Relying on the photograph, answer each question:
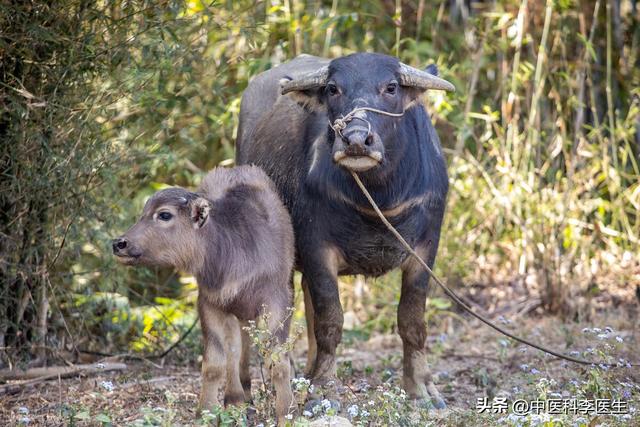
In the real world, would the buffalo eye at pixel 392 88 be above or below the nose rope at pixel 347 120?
above

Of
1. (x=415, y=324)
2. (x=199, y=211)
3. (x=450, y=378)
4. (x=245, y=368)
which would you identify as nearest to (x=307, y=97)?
(x=199, y=211)

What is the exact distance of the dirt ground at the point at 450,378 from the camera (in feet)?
15.6

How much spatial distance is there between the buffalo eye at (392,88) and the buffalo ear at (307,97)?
39cm

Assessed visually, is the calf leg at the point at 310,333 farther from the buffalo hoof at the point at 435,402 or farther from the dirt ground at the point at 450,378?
the buffalo hoof at the point at 435,402

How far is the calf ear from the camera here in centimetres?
455

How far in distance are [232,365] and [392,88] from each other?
160 centimetres

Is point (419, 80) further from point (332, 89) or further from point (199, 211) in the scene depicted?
point (199, 211)

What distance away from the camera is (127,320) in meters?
6.81

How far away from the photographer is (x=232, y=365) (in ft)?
16.0

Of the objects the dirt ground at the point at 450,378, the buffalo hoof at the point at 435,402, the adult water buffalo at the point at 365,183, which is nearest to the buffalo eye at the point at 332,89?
the adult water buffalo at the point at 365,183

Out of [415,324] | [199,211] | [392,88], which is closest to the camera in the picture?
[199,211]

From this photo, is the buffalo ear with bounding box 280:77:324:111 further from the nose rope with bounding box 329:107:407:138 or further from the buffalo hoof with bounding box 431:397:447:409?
the buffalo hoof with bounding box 431:397:447:409

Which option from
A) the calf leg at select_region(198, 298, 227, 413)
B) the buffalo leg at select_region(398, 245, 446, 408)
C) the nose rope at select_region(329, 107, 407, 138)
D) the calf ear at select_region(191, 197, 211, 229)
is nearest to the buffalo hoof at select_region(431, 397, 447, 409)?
the buffalo leg at select_region(398, 245, 446, 408)

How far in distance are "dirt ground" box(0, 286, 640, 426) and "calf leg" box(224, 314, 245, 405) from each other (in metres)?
0.22
